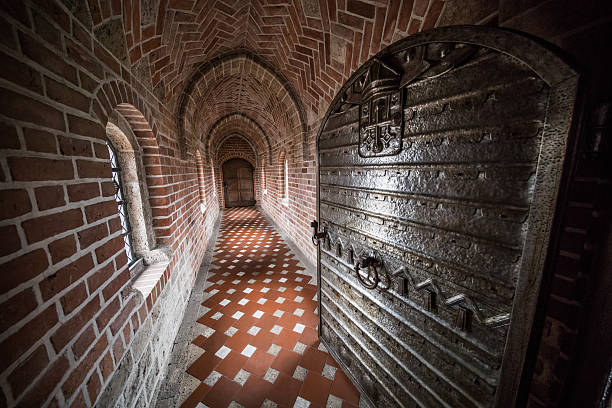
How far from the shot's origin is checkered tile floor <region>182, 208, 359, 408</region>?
161 centimetres

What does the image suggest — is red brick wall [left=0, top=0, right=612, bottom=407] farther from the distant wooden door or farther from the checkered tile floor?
the distant wooden door

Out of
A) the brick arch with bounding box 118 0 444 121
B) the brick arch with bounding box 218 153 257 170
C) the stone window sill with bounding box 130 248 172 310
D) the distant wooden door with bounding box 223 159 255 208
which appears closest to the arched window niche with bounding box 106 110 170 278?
the stone window sill with bounding box 130 248 172 310

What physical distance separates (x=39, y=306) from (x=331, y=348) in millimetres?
1982

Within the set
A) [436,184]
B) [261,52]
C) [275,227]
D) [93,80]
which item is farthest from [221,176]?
[436,184]

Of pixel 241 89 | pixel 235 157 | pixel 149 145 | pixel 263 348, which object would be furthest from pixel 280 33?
pixel 235 157

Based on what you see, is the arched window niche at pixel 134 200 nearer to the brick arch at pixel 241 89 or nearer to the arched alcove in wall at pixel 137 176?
the arched alcove in wall at pixel 137 176

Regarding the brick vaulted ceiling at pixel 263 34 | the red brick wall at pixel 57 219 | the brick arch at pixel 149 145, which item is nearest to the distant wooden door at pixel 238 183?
the brick vaulted ceiling at pixel 263 34

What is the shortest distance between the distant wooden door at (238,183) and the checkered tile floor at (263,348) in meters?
7.46

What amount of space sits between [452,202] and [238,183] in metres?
10.7

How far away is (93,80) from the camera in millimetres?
1102

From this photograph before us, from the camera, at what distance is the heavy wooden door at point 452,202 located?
675 mm

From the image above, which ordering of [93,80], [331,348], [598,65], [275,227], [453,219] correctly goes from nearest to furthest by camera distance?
[598,65] < [453,219] < [93,80] < [331,348] < [275,227]

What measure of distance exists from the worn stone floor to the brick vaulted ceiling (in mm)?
2557

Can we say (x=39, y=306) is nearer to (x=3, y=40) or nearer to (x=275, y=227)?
(x=3, y=40)
